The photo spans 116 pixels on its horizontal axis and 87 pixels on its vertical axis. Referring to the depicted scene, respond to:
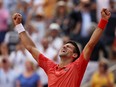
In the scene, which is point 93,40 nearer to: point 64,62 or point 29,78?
point 64,62

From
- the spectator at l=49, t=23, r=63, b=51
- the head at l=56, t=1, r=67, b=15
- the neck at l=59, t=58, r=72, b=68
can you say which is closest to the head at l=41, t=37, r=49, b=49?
the spectator at l=49, t=23, r=63, b=51

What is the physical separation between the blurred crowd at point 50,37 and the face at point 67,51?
10.9 feet

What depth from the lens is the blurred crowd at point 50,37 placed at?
10.7 meters

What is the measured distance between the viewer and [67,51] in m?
7.05

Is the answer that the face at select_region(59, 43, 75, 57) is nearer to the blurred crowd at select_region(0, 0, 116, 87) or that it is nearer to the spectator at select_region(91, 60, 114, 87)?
the blurred crowd at select_region(0, 0, 116, 87)

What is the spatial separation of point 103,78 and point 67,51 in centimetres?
374

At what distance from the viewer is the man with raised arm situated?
669cm

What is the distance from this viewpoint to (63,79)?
6766 millimetres

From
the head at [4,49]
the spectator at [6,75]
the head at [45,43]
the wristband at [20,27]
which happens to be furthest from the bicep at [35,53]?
the head at [4,49]

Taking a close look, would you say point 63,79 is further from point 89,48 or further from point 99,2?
point 99,2

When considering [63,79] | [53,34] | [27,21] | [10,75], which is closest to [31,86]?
[10,75]

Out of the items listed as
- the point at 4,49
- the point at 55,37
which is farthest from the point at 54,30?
the point at 4,49

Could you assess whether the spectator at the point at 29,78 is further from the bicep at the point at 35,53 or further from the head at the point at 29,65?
the bicep at the point at 35,53

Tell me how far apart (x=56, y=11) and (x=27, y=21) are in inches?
36.5
